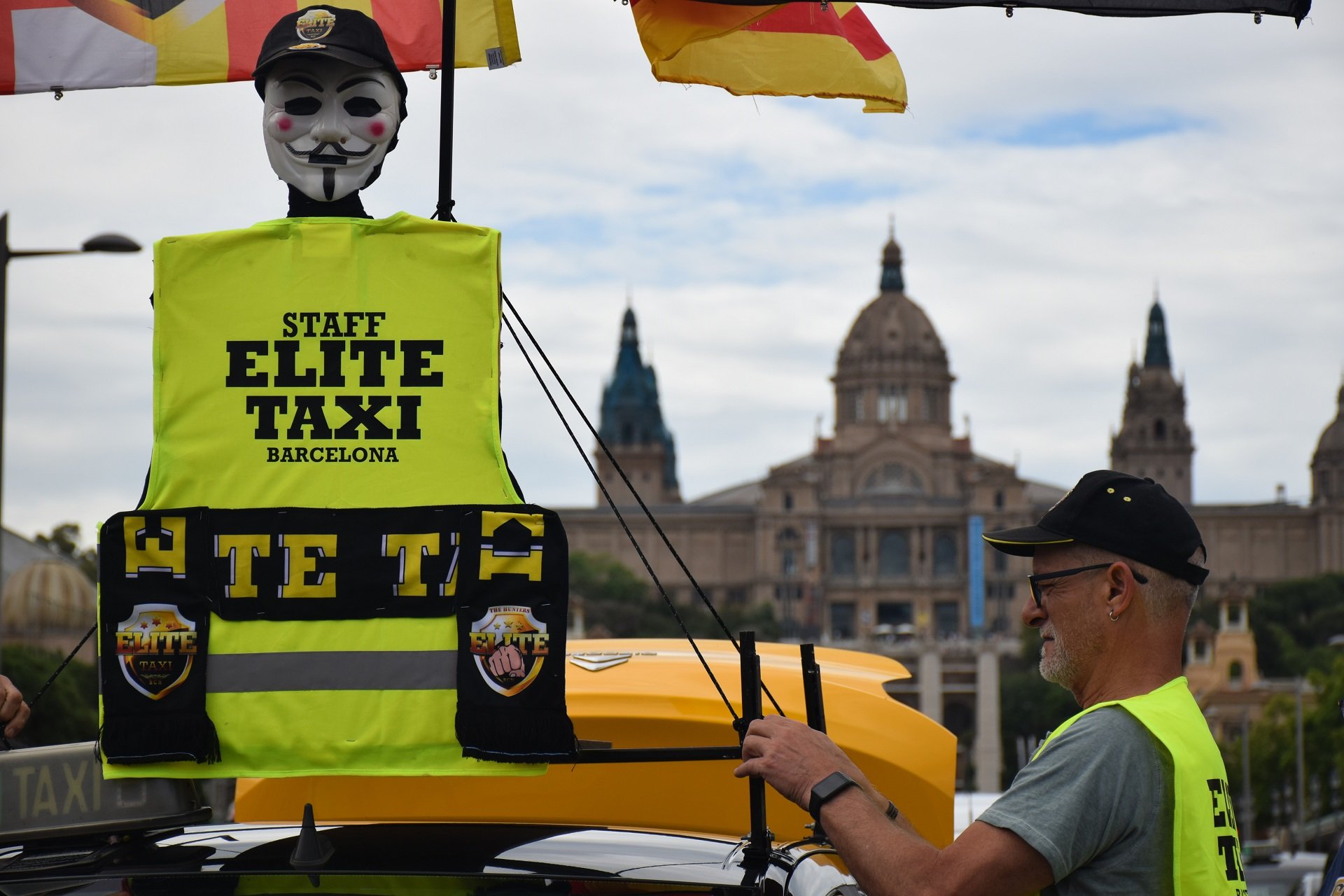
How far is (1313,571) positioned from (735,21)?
128 meters

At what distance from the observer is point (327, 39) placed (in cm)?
421

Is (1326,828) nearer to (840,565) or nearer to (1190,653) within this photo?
(1190,653)

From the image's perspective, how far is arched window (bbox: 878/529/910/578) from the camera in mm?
128250

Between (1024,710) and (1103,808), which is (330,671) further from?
(1024,710)

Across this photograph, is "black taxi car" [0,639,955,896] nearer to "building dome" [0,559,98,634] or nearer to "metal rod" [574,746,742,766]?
"metal rod" [574,746,742,766]

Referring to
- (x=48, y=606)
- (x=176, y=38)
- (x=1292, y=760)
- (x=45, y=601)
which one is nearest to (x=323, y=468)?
(x=176, y=38)

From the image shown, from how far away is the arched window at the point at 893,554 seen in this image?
421ft

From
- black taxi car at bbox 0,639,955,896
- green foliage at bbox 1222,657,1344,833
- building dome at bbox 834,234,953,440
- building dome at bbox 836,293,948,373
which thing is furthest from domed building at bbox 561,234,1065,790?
black taxi car at bbox 0,639,955,896

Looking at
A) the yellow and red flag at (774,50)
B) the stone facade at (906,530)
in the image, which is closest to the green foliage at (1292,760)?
the yellow and red flag at (774,50)

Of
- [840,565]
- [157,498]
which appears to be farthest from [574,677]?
[840,565]

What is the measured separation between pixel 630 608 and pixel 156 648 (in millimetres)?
99091

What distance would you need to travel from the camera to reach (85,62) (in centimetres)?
534

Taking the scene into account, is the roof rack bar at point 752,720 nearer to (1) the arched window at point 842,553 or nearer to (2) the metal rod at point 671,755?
(2) the metal rod at point 671,755

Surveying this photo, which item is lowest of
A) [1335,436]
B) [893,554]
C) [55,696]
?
[55,696]
